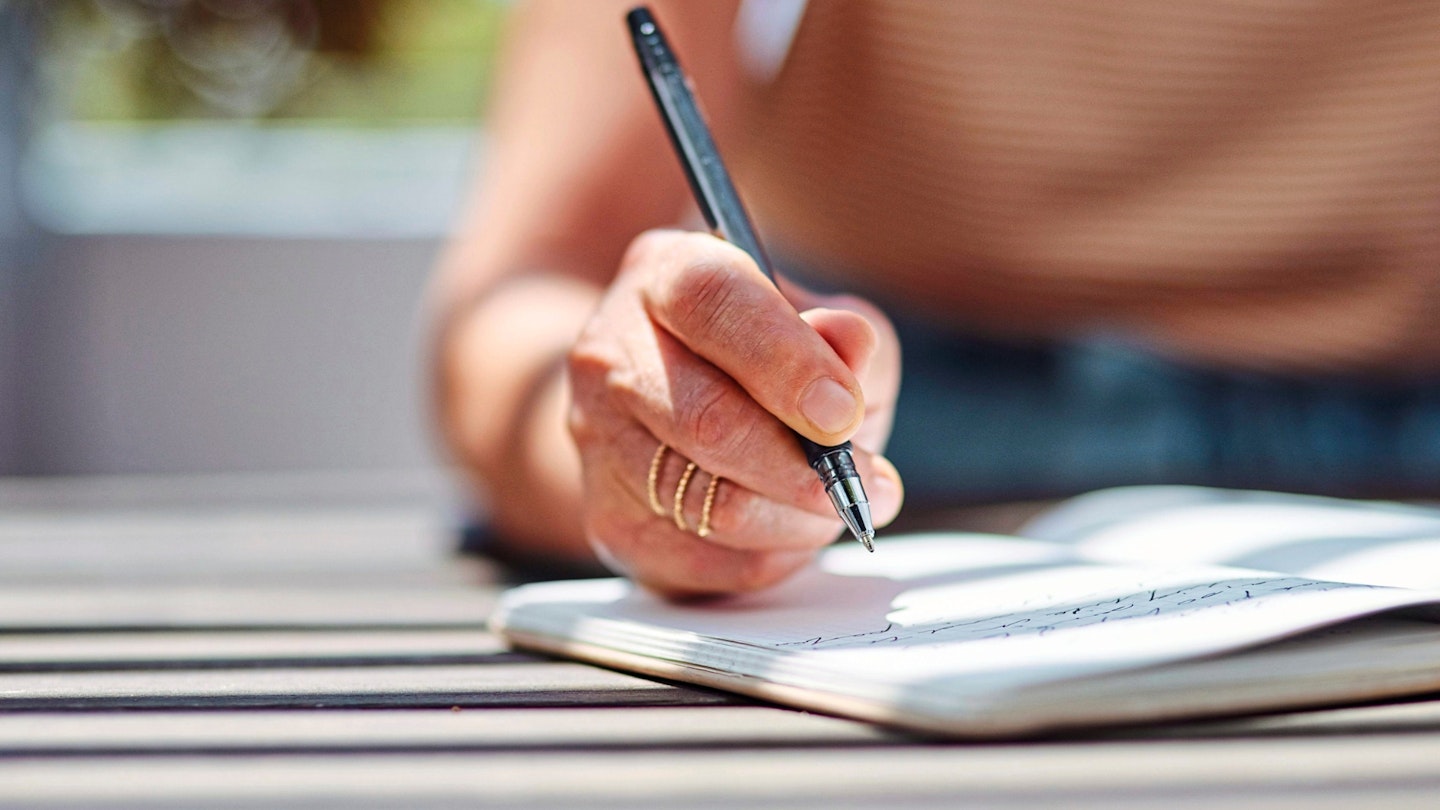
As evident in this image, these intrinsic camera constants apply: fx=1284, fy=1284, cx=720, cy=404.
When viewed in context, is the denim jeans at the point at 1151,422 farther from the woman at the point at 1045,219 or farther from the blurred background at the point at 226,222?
the blurred background at the point at 226,222

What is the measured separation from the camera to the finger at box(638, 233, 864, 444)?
0.47 m

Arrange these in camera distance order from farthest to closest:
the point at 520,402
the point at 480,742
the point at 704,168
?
the point at 520,402
the point at 704,168
the point at 480,742

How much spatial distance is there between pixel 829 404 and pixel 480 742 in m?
0.18

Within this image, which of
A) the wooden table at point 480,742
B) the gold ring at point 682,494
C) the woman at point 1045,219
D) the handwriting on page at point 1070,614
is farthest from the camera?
the woman at point 1045,219

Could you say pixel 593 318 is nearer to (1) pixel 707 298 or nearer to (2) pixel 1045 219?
(1) pixel 707 298

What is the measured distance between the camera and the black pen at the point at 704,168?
486 millimetres

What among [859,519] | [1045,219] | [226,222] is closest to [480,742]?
[859,519]

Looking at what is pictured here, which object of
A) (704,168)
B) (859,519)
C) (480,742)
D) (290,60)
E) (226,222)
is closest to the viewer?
(480,742)

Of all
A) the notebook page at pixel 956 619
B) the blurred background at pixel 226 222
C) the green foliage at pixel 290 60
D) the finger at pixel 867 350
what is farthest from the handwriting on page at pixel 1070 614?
the green foliage at pixel 290 60

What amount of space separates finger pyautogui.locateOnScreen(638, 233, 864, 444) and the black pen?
1 centimetres

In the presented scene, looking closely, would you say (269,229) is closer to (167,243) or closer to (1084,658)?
(167,243)

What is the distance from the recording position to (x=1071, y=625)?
1.38 feet

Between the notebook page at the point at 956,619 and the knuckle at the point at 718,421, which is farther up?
the knuckle at the point at 718,421

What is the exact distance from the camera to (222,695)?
440 millimetres
